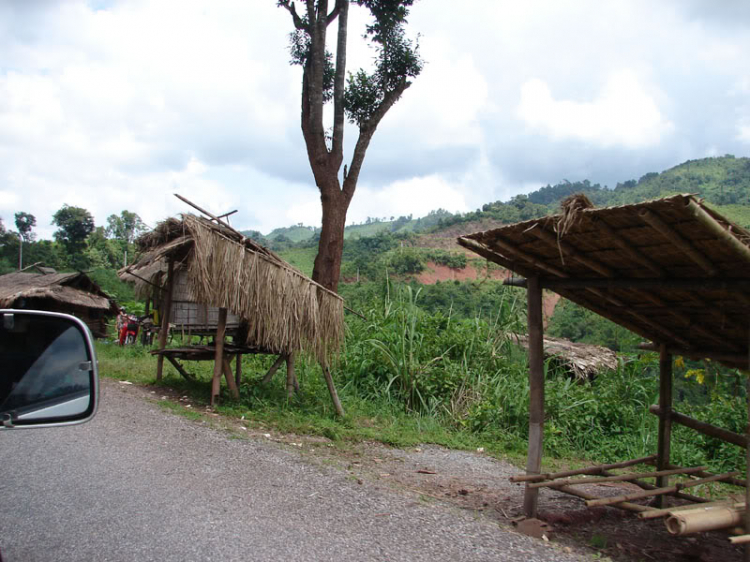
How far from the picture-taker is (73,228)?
107 feet

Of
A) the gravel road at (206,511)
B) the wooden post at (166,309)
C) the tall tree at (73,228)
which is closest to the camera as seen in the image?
the gravel road at (206,511)

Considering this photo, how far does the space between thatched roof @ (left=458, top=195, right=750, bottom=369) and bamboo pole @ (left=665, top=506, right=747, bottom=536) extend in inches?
48.7

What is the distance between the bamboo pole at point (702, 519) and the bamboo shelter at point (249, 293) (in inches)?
212

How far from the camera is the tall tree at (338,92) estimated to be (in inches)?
461

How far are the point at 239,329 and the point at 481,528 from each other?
5.81 meters

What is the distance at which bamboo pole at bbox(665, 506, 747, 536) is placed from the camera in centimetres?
294

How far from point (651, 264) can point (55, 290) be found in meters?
19.0

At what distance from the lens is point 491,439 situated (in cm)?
802

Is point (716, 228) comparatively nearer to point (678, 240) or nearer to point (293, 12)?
point (678, 240)

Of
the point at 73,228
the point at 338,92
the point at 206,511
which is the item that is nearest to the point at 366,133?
the point at 338,92

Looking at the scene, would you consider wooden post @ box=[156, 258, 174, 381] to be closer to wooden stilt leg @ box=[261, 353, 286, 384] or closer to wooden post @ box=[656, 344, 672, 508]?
wooden stilt leg @ box=[261, 353, 286, 384]

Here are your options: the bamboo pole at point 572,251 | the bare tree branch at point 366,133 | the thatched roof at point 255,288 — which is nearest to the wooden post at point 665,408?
the bamboo pole at point 572,251

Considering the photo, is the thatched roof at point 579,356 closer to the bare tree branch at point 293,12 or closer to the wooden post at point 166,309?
the wooden post at point 166,309

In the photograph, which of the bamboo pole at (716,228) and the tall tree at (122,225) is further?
the tall tree at (122,225)
